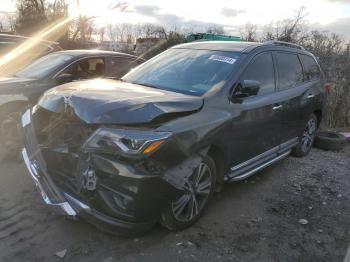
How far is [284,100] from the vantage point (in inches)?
198

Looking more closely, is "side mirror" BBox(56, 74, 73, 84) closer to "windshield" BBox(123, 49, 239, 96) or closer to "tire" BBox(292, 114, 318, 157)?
"windshield" BBox(123, 49, 239, 96)

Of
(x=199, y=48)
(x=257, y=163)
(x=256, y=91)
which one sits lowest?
(x=257, y=163)

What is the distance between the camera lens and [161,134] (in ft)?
10.3

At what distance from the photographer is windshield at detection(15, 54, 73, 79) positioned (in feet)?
20.4

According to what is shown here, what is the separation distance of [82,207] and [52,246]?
585 millimetres

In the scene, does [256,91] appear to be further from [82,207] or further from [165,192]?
[82,207]

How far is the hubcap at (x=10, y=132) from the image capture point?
552cm

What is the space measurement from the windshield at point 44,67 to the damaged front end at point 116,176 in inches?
123

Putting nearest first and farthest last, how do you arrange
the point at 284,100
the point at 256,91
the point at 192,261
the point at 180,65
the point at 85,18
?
1. the point at 192,261
2. the point at 256,91
3. the point at 180,65
4. the point at 284,100
5. the point at 85,18

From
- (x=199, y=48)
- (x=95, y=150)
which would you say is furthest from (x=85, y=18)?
(x=95, y=150)

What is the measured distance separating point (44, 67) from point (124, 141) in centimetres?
400

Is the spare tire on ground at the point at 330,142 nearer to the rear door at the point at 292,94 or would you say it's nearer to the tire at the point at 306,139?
the tire at the point at 306,139

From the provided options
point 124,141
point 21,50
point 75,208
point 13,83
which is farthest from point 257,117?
point 21,50

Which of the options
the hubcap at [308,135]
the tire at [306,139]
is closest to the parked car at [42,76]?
the tire at [306,139]
